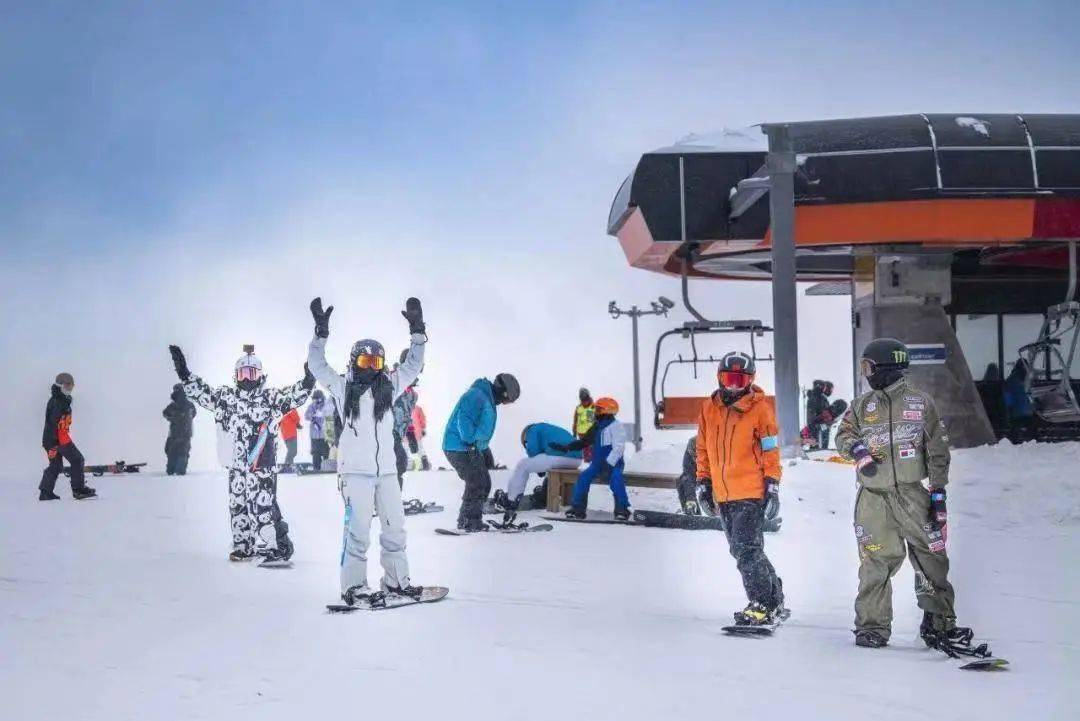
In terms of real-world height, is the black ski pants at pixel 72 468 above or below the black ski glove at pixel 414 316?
below

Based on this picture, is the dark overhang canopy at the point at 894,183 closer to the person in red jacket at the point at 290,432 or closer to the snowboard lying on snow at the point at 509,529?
the snowboard lying on snow at the point at 509,529

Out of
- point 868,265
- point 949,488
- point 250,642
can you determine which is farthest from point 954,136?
point 250,642

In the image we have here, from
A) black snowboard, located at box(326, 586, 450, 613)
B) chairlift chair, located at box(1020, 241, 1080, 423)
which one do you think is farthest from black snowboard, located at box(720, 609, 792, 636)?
chairlift chair, located at box(1020, 241, 1080, 423)

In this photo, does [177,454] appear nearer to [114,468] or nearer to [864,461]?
[114,468]

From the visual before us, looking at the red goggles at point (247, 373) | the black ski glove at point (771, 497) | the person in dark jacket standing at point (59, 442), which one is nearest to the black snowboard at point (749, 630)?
the black ski glove at point (771, 497)

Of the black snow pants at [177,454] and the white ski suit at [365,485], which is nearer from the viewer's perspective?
the white ski suit at [365,485]

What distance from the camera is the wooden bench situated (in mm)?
13414

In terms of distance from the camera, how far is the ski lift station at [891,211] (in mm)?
15727

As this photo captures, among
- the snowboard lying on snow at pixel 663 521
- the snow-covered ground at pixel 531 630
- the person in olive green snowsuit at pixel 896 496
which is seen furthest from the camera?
the snowboard lying on snow at pixel 663 521

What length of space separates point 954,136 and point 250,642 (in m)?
13.1

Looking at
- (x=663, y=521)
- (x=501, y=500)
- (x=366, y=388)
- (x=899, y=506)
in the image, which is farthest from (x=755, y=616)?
(x=501, y=500)

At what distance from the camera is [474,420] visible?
38.3ft

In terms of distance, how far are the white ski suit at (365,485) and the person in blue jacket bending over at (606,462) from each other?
17.4ft

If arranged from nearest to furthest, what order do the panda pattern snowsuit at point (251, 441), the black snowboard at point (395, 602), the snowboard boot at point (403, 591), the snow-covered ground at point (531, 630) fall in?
the snow-covered ground at point (531, 630) < the black snowboard at point (395, 602) < the snowboard boot at point (403, 591) < the panda pattern snowsuit at point (251, 441)
